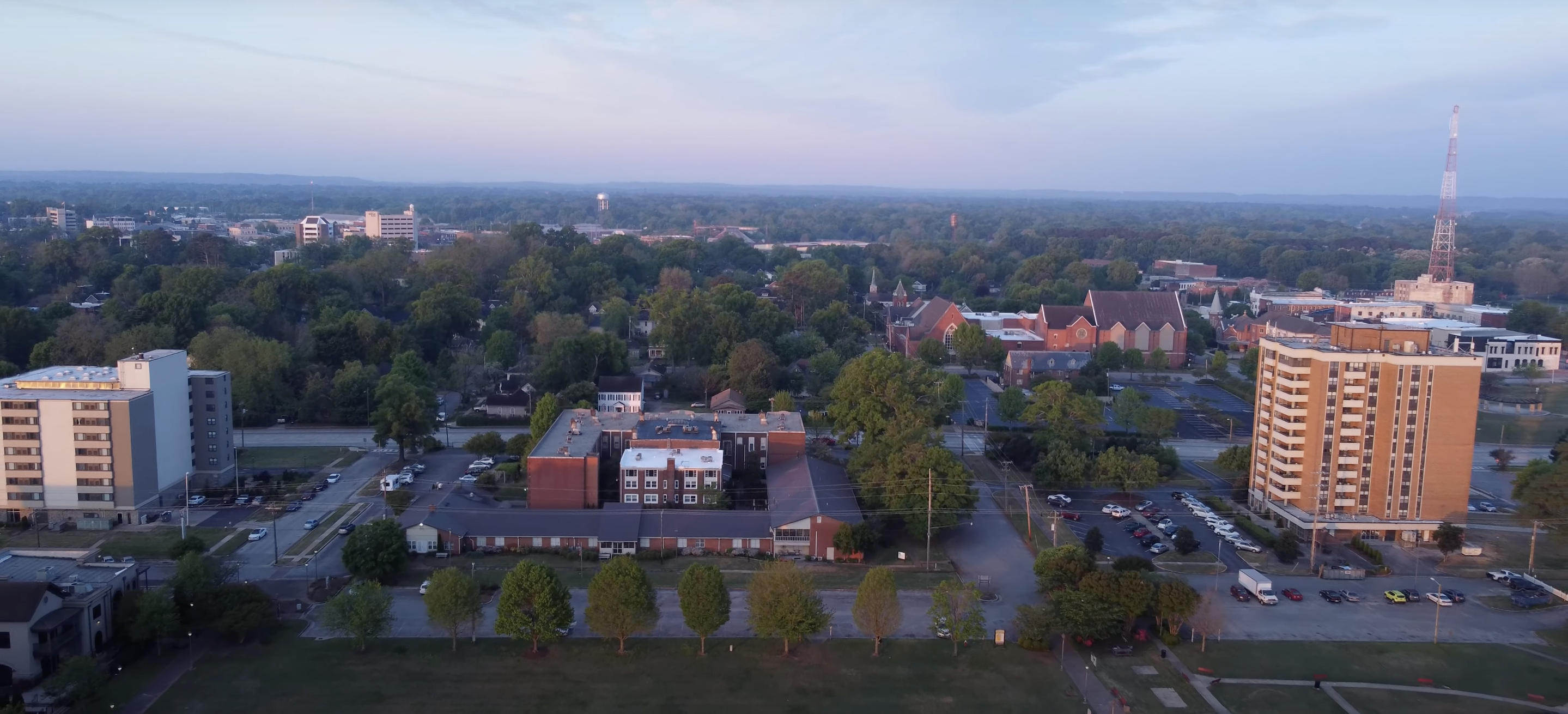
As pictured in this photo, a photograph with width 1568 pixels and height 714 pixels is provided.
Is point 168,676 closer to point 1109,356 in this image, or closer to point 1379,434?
point 1379,434

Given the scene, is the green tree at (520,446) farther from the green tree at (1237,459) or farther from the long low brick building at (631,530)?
the green tree at (1237,459)

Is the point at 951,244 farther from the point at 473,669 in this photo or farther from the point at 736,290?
the point at 473,669

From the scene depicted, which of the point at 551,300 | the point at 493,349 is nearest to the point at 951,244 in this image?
the point at 551,300

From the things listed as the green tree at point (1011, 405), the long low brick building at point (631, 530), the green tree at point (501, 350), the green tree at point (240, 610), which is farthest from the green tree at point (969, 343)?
the green tree at point (240, 610)

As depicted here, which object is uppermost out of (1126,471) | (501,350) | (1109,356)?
(1109,356)

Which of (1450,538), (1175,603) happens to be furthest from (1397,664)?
(1450,538)

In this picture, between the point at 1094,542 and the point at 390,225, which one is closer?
the point at 1094,542

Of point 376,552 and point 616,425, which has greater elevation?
point 616,425
